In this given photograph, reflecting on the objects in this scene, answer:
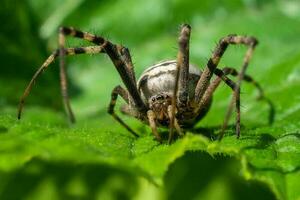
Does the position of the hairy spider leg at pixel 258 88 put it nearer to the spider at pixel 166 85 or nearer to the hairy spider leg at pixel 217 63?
the spider at pixel 166 85

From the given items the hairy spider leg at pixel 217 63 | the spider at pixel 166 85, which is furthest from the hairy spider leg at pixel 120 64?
the hairy spider leg at pixel 217 63

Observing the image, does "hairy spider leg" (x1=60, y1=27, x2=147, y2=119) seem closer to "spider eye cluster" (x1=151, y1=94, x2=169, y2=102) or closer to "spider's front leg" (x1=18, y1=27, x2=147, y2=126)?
"spider's front leg" (x1=18, y1=27, x2=147, y2=126)

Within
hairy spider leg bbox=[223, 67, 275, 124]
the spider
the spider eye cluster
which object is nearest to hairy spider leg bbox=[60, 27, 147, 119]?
the spider

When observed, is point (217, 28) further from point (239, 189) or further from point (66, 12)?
point (239, 189)

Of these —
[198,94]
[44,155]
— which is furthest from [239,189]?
[44,155]

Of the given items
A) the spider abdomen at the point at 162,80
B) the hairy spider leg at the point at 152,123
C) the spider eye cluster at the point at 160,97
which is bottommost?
the hairy spider leg at the point at 152,123

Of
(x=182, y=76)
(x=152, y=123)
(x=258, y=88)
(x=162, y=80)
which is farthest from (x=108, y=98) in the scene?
(x=152, y=123)
